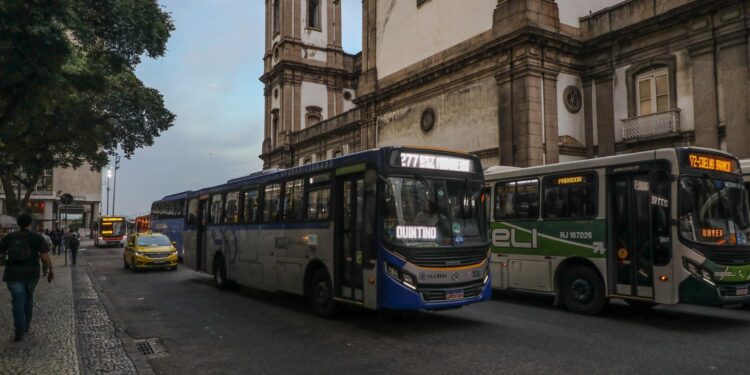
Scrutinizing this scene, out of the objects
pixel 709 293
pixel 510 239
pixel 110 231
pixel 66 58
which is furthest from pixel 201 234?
pixel 110 231

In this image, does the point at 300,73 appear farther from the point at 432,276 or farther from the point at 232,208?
the point at 432,276

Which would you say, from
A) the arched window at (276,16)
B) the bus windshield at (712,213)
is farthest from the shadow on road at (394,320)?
the arched window at (276,16)

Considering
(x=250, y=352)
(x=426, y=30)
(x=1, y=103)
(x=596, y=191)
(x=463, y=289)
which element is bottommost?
(x=250, y=352)

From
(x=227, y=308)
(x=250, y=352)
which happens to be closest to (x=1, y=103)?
(x=227, y=308)

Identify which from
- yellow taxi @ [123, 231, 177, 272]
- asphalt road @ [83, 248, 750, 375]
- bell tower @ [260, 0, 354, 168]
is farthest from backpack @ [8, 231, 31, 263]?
bell tower @ [260, 0, 354, 168]

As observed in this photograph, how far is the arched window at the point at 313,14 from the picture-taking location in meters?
49.5

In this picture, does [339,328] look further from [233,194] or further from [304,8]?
[304,8]

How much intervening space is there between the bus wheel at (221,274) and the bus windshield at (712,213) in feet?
35.8

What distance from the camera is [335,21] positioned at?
50375 mm

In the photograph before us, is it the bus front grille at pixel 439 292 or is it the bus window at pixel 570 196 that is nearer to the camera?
the bus front grille at pixel 439 292

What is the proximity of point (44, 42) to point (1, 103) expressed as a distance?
15.9ft

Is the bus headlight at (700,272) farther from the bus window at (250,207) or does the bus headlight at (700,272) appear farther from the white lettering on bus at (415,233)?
the bus window at (250,207)

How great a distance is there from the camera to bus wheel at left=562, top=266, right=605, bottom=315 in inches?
426

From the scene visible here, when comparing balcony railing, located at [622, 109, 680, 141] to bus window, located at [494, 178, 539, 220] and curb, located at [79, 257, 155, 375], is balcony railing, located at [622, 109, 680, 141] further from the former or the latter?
curb, located at [79, 257, 155, 375]
